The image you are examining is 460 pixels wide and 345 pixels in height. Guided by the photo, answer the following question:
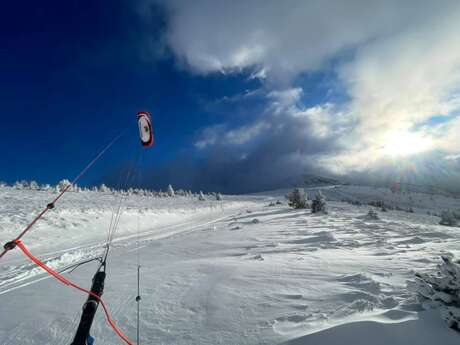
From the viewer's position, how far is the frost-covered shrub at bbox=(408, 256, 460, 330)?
8.39 ft

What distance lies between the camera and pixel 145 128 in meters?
6.52

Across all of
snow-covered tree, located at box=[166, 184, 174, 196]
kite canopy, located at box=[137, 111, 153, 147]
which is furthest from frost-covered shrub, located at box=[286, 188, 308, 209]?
snow-covered tree, located at box=[166, 184, 174, 196]

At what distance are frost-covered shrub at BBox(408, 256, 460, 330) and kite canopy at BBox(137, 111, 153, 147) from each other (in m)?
6.25

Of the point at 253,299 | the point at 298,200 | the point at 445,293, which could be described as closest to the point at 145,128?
the point at 253,299

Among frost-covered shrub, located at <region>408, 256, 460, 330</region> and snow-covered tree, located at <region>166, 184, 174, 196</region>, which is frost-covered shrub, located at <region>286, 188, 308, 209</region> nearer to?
frost-covered shrub, located at <region>408, 256, 460, 330</region>

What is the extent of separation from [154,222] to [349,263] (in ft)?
64.7

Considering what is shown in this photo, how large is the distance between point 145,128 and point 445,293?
6.75 m

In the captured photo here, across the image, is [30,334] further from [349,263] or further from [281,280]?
[349,263]

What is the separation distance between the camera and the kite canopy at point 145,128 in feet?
21.1

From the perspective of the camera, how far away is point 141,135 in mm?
6465

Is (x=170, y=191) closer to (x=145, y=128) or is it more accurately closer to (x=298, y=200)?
(x=298, y=200)

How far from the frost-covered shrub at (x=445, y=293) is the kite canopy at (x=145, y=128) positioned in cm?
625

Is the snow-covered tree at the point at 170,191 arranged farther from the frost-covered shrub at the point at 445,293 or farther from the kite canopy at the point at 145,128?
the frost-covered shrub at the point at 445,293

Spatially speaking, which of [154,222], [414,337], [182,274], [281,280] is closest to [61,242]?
[154,222]
